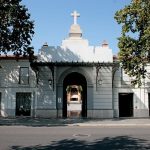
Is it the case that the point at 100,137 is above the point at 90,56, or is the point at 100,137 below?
below

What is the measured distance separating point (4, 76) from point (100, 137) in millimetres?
19194

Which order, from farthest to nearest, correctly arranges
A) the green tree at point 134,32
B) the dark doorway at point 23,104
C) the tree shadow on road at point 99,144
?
1. the dark doorway at point 23,104
2. the green tree at point 134,32
3. the tree shadow on road at point 99,144

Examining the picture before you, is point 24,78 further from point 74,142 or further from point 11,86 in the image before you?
point 74,142

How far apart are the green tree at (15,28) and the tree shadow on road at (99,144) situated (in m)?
12.6

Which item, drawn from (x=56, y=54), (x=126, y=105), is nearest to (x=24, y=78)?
(x=56, y=54)

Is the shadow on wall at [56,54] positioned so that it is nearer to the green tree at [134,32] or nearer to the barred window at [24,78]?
the barred window at [24,78]

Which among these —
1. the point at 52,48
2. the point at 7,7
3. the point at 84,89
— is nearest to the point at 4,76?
the point at 52,48

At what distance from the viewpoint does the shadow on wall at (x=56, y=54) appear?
34344 mm

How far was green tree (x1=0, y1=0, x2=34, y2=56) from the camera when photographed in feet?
88.4

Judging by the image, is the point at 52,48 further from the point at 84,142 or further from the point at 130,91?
the point at 84,142

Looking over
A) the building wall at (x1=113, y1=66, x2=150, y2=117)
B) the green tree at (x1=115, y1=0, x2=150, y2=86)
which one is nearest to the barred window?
the building wall at (x1=113, y1=66, x2=150, y2=117)

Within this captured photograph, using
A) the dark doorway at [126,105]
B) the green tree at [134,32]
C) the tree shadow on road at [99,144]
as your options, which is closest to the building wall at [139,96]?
the dark doorway at [126,105]

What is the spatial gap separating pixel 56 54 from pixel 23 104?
5539 mm

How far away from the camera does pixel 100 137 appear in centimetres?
1798
